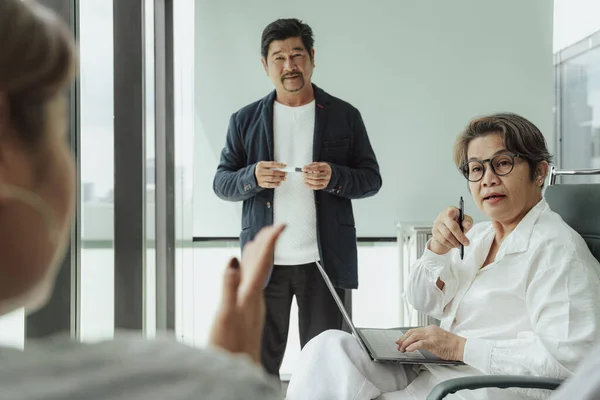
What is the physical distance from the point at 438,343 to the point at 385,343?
202 mm

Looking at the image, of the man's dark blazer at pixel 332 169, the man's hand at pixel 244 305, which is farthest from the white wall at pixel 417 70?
the man's hand at pixel 244 305

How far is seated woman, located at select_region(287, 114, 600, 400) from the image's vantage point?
1253 millimetres

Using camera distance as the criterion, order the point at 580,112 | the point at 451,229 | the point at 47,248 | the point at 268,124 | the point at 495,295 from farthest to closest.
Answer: the point at 580,112, the point at 268,124, the point at 451,229, the point at 495,295, the point at 47,248

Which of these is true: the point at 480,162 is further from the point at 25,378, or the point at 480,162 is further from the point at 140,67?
the point at 25,378

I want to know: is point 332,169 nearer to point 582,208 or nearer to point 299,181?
point 299,181

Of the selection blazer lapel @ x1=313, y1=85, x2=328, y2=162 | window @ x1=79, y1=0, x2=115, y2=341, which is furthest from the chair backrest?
window @ x1=79, y1=0, x2=115, y2=341

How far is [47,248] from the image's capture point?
0.26 m

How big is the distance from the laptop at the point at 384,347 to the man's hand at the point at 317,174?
2.18 feet

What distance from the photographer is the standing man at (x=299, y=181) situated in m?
2.25

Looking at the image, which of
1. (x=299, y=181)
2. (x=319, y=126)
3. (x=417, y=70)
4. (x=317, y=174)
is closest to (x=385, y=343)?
(x=317, y=174)

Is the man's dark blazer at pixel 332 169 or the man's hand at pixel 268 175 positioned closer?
the man's hand at pixel 268 175

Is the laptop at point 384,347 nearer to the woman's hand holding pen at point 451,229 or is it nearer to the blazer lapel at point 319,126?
the woman's hand holding pen at point 451,229

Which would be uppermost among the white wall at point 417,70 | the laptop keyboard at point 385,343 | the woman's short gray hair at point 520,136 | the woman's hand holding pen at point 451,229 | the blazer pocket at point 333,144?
the white wall at point 417,70

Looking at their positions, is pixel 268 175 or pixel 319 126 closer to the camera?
pixel 268 175
